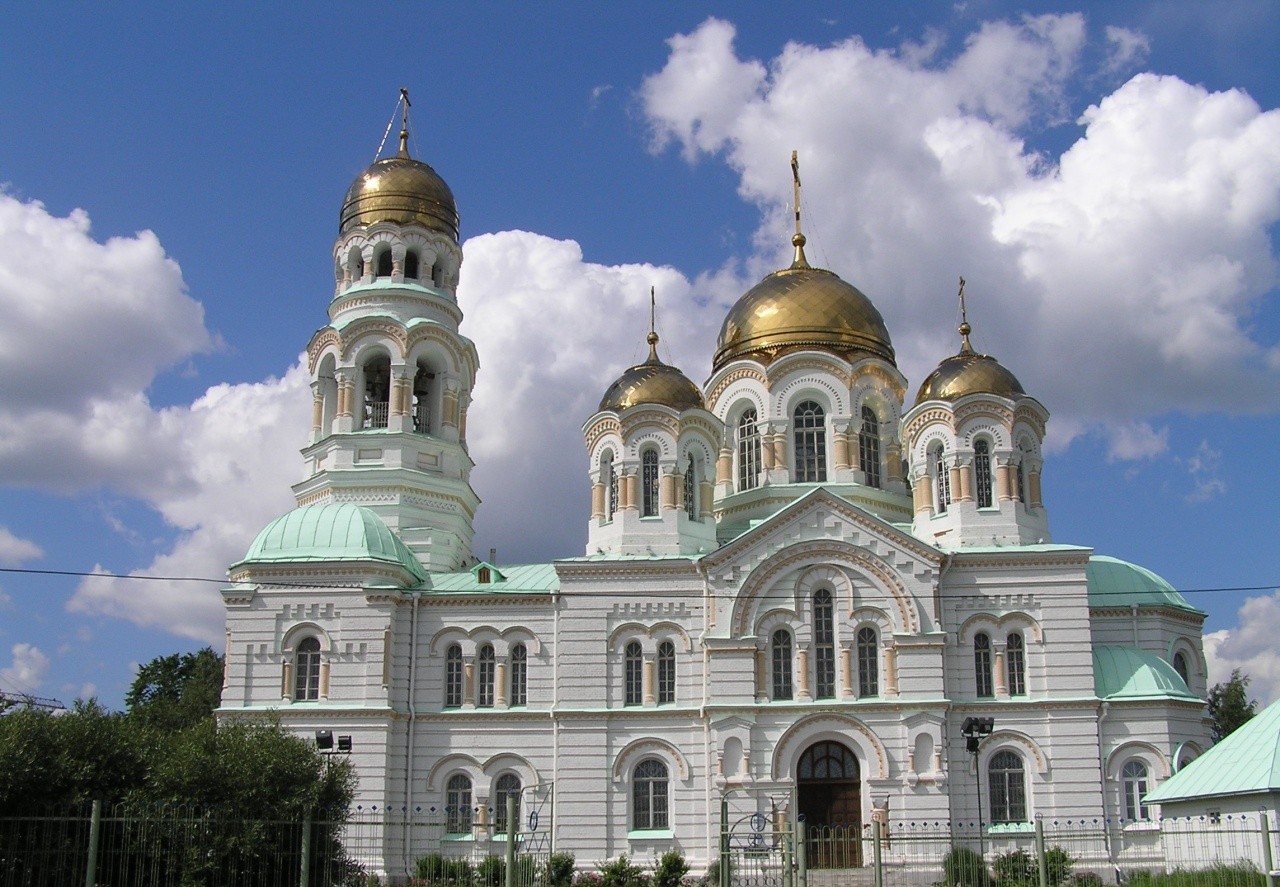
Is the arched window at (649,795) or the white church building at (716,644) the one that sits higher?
the white church building at (716,644)

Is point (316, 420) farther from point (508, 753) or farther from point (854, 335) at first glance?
point (854, 335)

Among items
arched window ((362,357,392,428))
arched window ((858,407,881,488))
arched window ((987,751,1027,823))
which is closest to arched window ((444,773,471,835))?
arched window ((362,357,392,428))

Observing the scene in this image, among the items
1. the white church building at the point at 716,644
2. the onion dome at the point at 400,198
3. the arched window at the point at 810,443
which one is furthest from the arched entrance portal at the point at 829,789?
the onion dome at the point at 400,198

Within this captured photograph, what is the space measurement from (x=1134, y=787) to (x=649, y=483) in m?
13.1

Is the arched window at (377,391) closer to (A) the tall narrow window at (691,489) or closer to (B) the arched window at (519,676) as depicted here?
(B) the arched window at (519,676)

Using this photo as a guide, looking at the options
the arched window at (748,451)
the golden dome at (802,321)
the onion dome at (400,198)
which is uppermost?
the onion dome at (400,198)

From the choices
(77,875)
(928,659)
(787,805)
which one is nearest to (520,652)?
(787,805)

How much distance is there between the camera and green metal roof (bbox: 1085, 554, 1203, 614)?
109ft

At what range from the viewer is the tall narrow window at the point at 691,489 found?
111 ft

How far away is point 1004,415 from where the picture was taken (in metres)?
33.0

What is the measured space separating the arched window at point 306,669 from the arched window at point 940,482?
604 inches

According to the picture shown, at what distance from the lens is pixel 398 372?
35656mm

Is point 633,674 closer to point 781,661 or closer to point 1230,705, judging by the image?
point 781,661

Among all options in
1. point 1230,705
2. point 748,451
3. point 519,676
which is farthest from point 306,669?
point 1230,705
